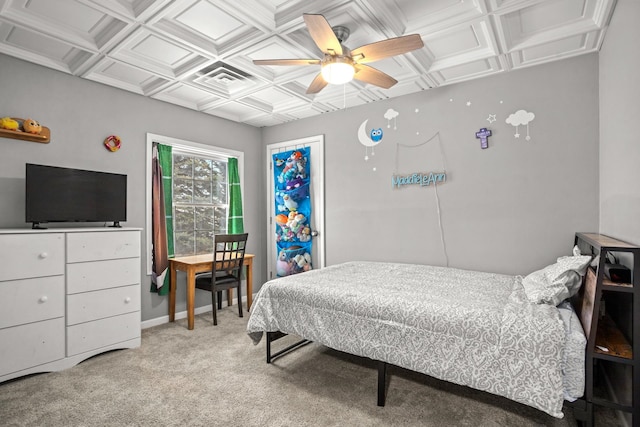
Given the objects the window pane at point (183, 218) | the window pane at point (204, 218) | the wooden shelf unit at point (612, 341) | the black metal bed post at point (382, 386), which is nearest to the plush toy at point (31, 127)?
the window pane at point (183, 218)

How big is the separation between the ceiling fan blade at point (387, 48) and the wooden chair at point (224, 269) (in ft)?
7.81

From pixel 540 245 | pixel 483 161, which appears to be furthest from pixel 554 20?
pixel 540 245

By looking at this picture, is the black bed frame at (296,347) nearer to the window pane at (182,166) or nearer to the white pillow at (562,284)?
the white pillow at (562,284)

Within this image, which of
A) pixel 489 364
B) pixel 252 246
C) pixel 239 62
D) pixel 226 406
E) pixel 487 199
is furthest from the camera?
pixel 252 246

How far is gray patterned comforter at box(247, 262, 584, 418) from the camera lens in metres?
1.64

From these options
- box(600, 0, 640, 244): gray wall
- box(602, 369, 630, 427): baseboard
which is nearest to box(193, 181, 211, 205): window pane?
box(600, 0, 640, 244): gray wall

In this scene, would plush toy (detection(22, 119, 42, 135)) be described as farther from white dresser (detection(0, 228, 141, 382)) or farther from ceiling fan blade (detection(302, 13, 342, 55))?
ceiling fan blade (detection(302, 13, 342, 55))

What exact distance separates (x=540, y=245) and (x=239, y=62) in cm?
312

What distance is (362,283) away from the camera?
2598 millimetres

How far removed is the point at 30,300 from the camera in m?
2.46

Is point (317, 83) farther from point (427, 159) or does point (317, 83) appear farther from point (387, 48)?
point (427, 159)

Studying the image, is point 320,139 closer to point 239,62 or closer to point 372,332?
point 239,62

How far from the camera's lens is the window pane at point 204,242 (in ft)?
13.9

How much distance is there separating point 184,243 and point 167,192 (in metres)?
0.68
